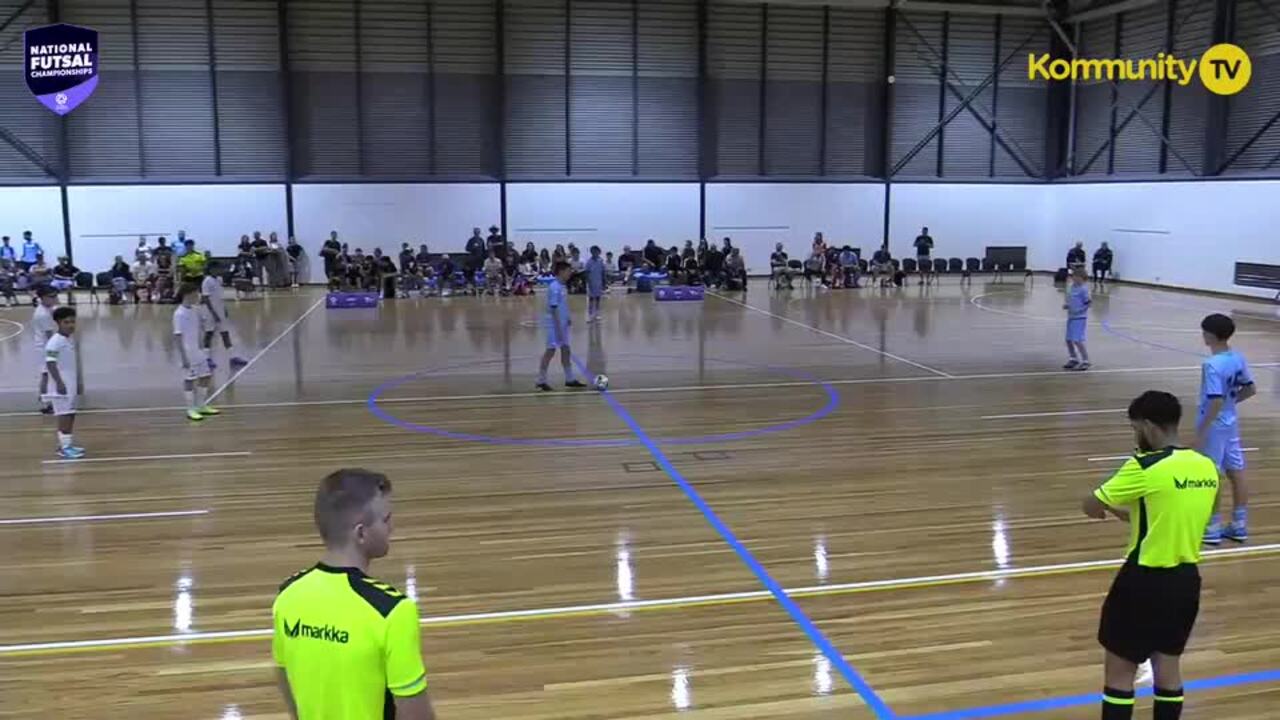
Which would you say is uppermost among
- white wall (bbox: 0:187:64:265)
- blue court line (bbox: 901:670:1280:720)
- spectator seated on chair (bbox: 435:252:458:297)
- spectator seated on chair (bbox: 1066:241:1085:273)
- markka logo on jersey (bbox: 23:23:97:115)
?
markka logo on jersey (bbox: 23:23:97:115)

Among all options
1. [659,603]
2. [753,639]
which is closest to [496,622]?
[659,603]

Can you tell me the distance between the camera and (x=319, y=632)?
2742mm

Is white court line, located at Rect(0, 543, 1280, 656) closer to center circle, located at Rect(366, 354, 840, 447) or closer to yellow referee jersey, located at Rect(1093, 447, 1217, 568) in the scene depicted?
yellow referee jersey, located at Rect(1093, 447, 1217, 568)

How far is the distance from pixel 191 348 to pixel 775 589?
26.8 ft

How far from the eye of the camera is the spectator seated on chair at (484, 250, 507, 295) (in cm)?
2861

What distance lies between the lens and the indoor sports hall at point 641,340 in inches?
237

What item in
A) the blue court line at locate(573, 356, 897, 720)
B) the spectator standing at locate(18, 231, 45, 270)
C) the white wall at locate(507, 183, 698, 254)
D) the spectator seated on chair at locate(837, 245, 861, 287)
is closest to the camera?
the blue court line at locate(573, 356, 897, 720)

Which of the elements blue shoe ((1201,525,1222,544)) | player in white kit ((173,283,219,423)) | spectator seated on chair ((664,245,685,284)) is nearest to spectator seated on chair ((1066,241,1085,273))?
spectator seated on chair ((664,245,685,284))

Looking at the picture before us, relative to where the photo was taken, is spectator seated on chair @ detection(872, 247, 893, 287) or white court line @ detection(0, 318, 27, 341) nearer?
white court line @ detection(0, 318, 27, 341)

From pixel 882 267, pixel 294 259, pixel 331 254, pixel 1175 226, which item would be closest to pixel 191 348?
pixel 331 254

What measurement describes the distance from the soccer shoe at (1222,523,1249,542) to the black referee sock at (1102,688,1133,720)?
167 inches

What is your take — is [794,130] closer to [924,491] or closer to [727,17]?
[727,17]

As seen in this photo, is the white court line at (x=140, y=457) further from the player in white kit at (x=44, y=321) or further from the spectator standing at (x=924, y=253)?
the spectator standing at (x=924, y=253)

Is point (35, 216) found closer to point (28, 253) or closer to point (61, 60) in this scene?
point (28, 253)
